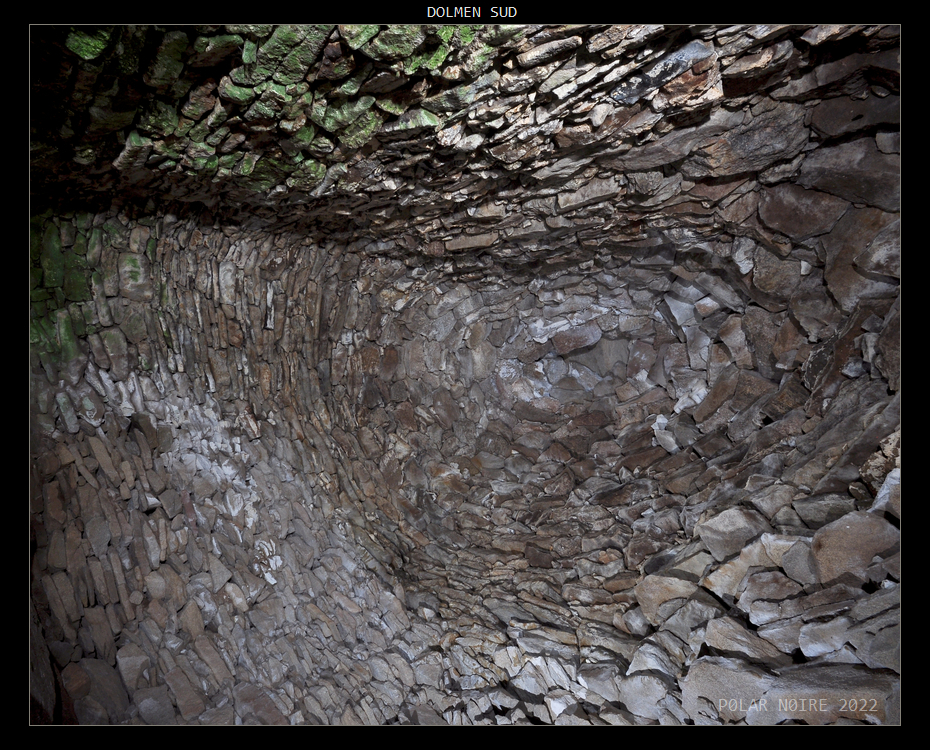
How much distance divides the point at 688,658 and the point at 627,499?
1670 mm

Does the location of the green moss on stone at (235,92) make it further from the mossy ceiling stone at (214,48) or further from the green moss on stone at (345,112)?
the green moss on stone at (345,112)

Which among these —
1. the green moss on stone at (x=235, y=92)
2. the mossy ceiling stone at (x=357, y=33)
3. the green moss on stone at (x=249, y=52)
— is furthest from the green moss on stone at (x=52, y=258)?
the mossy ceiling stone at (x=357, y=33)

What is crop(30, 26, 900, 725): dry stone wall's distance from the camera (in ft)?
8.17

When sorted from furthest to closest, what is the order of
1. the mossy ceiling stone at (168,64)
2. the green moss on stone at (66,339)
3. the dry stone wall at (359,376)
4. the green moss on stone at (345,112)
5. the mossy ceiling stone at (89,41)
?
the green moss on stone at (66,339) → the green moss on stone at (345,112) → the dry stone wall at (359,376) → the mossy ceiling stone at (168,64) → the mossy ceiling stone at (89,41)

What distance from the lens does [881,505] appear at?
256 cm

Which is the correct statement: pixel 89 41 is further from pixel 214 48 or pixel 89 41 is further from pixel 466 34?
pixel 466 34

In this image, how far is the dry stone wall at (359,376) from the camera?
2490 mm

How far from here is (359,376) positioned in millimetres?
5094

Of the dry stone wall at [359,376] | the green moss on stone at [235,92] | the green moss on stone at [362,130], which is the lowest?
the dry stone wall at [359,376]

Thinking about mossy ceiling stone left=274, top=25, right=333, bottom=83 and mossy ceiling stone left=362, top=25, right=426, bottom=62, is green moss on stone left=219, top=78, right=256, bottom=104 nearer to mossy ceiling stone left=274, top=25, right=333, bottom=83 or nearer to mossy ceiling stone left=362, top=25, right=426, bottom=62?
mossy ceiling stone left=274, top=25, right=333, bottom=83

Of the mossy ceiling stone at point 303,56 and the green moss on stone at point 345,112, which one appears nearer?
the mossy ceiling stone at point 303,56

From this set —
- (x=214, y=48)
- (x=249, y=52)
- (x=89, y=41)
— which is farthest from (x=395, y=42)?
(x=89, y=41)

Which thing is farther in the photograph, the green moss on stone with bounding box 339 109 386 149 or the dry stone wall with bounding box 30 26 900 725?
the green moss on stone with bounding box 339 109 386 149

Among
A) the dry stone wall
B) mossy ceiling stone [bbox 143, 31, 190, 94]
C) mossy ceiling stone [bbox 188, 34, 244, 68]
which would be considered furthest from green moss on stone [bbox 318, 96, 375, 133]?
mossy ceiling stone [bbox 143, 31, 190, 94]
